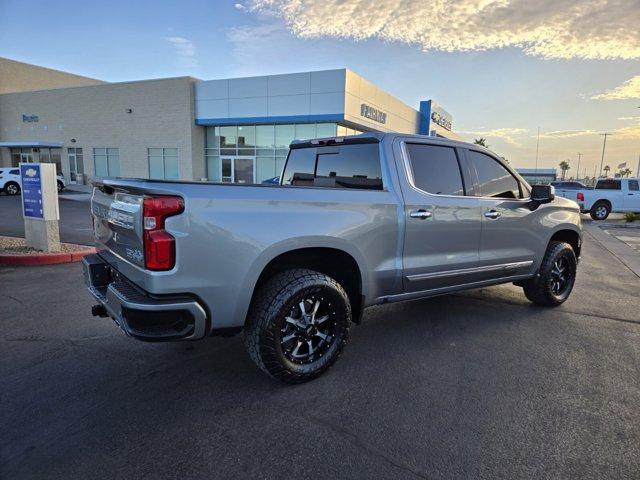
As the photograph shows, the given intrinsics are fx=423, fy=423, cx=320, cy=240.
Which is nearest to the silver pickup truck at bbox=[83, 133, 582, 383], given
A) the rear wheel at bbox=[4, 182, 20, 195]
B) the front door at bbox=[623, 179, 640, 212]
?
the front door at bbox=[623, 179, 640, 212]

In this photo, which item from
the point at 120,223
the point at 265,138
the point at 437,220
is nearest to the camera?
the point at 120,223

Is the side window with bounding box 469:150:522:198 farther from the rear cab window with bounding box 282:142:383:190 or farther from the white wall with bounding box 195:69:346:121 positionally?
the white wall with bounding box 195:69:346:121

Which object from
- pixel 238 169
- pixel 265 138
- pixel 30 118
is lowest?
pixel 238 169

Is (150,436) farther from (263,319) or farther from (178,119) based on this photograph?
(178,119)

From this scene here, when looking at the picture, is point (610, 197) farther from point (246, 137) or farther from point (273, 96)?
point (246, 137)

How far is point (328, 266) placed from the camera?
3645 millimetres

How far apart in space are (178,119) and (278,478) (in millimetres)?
26220

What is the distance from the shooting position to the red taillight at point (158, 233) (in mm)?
2564

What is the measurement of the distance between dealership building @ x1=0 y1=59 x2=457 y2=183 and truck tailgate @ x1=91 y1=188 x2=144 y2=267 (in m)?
19.3

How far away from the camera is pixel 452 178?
13.8 feet

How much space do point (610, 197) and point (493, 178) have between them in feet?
58.6

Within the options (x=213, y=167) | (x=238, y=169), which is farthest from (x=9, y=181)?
(x=238, y=169)

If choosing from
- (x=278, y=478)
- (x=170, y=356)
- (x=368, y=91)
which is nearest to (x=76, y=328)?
(x=170, y=356)

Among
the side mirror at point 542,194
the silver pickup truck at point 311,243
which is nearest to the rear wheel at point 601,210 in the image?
the silver pickup truck at point 311,243
